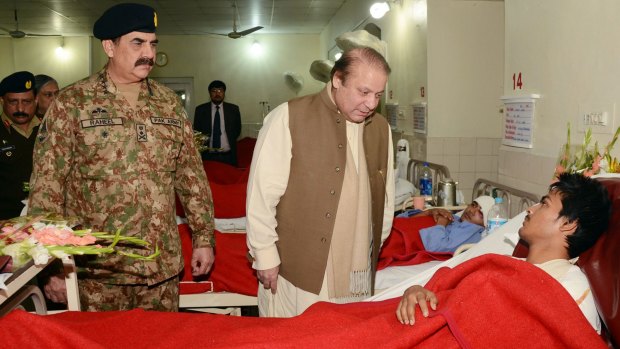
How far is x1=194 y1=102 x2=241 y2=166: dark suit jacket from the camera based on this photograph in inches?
340

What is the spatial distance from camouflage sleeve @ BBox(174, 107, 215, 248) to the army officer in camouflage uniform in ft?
0.27

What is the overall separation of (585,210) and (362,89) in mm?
967

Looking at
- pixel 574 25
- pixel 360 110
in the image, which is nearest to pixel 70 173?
pixel 360 110

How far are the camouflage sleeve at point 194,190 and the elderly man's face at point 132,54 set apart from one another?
317 millimetres

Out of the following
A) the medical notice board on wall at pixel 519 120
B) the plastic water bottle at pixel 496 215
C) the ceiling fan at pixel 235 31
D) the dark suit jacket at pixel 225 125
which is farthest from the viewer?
the ceiling fan at pixel 235 31

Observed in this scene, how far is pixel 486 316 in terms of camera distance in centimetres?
162

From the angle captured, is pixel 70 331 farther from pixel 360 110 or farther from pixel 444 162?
pixel 444 162

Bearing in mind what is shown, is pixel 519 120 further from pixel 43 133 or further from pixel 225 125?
pixel 225 125

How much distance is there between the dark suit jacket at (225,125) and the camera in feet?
28.4

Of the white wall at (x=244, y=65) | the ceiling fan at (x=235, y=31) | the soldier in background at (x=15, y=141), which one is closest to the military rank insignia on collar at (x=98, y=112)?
the soldier in background at (x=15, y=141)

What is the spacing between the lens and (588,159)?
110 inches

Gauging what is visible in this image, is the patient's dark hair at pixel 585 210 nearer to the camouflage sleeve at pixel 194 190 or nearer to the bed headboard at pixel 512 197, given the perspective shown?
the bed headboard at pixel 512 197

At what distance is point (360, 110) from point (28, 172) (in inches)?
108

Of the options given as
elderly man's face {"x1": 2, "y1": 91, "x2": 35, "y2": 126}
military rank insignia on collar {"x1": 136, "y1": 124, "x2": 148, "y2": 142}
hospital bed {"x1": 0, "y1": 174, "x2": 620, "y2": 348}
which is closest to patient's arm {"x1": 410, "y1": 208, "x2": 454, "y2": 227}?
hospital bed {"x1": 0, "y1": 174, "x2": 620, "y2": 348}
